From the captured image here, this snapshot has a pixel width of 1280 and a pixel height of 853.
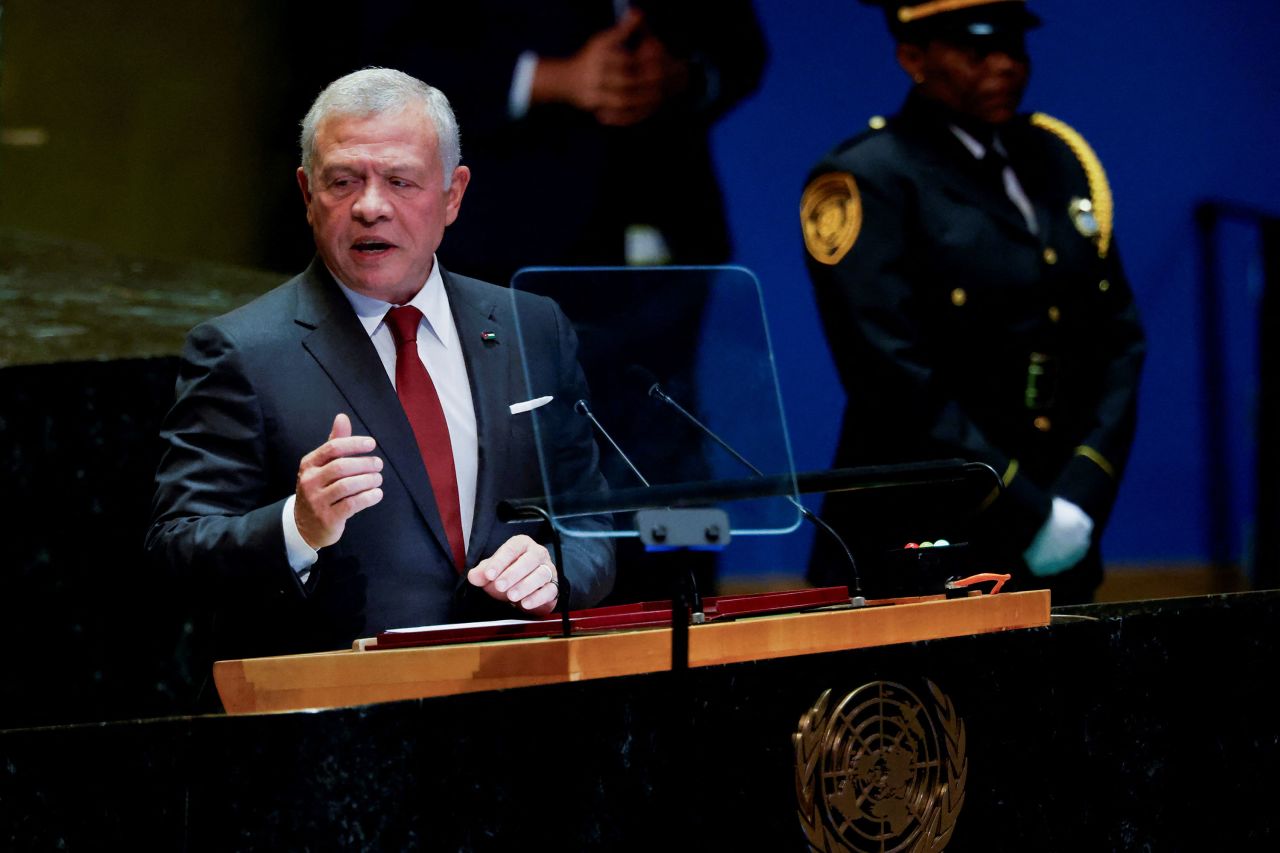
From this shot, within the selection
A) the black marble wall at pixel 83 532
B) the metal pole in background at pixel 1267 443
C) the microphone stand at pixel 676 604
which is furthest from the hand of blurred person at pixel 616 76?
the microphone stand at pixel 676 604

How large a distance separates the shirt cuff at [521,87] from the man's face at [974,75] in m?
0.76

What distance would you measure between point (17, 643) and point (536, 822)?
1439 mm

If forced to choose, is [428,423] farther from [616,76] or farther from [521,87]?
[616,76]

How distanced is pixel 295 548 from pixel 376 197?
1.59 feet

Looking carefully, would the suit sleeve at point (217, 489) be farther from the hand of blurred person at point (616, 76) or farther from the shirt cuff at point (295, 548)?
the hand of blurred person at point (616, 76)

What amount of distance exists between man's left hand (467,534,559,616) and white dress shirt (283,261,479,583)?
0.24 m

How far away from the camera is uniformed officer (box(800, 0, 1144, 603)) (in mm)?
2941

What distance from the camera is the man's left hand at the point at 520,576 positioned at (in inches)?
67.1

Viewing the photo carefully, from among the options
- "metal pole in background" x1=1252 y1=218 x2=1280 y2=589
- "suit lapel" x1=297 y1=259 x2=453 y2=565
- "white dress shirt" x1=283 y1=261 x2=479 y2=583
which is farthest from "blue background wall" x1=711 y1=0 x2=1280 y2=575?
"suit lapel" x1=297 y1=259 x2=453 y2=565

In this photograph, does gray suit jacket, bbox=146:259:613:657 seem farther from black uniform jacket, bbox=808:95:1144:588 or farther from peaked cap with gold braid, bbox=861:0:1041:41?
peaked cap with gold braid, bbox=861:0:1041:41

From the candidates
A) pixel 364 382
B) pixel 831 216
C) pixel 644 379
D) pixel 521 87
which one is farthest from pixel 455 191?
pixel 831 216

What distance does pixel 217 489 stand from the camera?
1.88m

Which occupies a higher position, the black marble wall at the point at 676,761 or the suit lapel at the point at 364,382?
the suit lapel at the point at 364,382

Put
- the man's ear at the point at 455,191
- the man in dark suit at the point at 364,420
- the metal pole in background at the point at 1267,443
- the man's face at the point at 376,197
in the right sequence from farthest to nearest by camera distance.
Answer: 1. the metal pole in background at the point at 1267,443
2. the man's ear at the point at 455,191
3. the man's face at the point at 376,197
4. the man in dark suit at the point at 364,420
